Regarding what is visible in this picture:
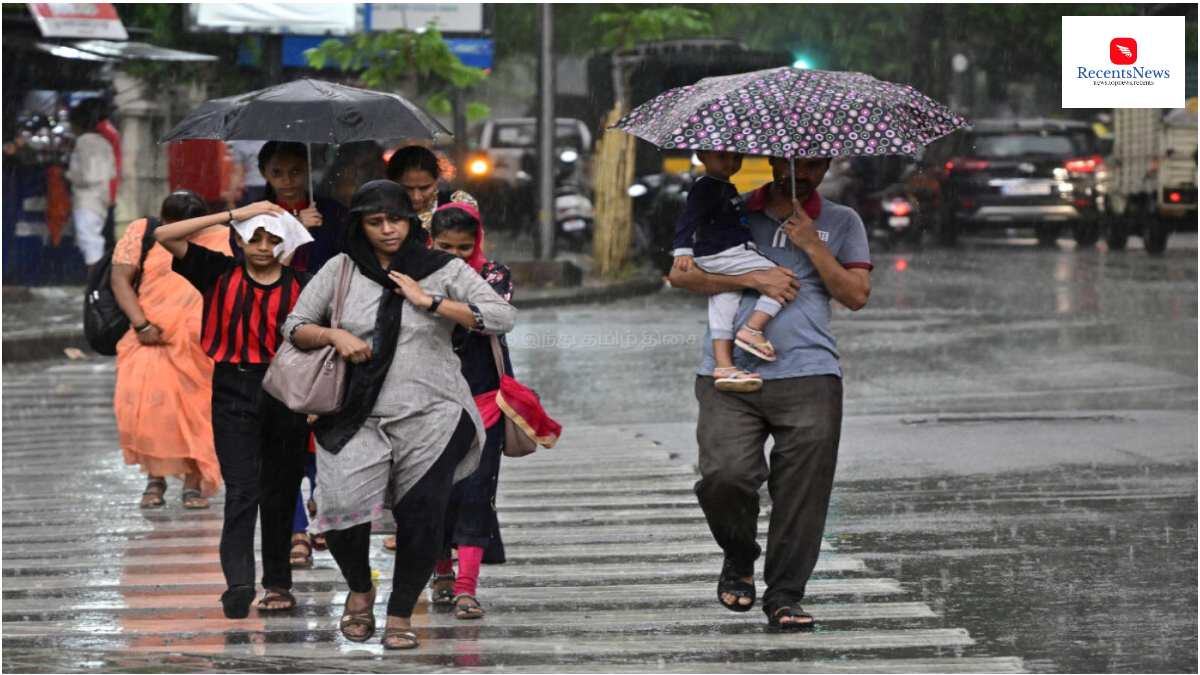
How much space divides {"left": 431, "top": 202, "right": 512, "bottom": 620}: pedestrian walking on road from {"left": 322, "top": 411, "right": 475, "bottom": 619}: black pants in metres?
0.32

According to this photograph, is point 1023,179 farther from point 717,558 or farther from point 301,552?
point 301,552

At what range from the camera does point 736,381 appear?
7164 millimetres

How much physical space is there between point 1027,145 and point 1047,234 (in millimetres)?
1937

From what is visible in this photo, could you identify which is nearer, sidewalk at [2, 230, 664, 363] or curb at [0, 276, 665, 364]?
curb at [0, 276, 665, 364]

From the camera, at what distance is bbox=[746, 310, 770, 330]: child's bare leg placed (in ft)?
23.4

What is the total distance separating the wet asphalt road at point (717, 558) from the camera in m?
7.04

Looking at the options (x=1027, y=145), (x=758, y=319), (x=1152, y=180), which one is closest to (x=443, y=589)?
(x=758, y=319)

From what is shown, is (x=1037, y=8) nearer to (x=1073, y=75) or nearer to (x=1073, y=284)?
(x=1073, y=284)

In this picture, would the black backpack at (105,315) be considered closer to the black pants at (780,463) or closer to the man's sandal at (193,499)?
the man's sandal at (193,499)

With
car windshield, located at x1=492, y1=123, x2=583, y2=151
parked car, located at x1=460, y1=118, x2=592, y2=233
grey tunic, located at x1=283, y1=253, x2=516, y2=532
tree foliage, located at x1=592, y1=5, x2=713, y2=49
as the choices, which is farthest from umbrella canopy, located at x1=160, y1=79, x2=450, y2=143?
car windshield, located at x1=492, y1=123, x2=583, y2=151

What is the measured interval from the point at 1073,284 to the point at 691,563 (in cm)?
1629

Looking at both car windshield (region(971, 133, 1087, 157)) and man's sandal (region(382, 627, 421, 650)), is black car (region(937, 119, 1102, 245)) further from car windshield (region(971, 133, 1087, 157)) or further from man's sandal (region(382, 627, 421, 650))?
man's sandal (region(382, 627, 421, 650))

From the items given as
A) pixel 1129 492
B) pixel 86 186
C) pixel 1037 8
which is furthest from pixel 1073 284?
pixel 1037 8

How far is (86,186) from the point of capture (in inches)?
898
